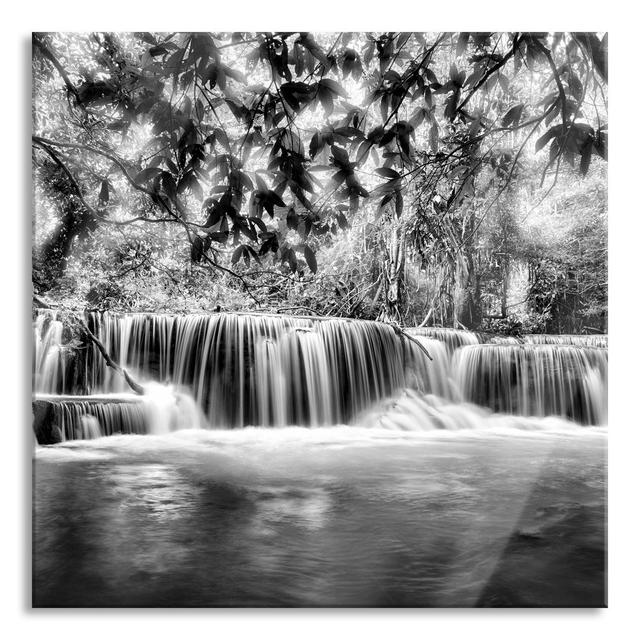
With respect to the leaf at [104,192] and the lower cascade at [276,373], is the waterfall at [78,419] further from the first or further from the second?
the leaf at [104,192]

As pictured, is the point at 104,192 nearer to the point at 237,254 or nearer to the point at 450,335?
the point at 237,254

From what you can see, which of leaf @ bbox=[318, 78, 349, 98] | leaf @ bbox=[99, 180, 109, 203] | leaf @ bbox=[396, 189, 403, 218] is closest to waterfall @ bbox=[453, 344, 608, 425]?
leaf @ bbox=[396, 189, 403, 218]

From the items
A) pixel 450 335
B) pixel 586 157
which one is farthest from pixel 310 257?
pixel 586 157

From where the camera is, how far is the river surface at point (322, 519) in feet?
5.93

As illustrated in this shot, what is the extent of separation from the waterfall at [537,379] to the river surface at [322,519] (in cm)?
9

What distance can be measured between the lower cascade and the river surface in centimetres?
8

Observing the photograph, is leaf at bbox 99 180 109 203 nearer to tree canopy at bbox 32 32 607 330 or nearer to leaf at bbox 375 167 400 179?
tree canopy at bbox 32 32 607 330

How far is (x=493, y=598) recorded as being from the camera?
1809 millimetres

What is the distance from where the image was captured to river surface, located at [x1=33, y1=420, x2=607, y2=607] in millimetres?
1807
